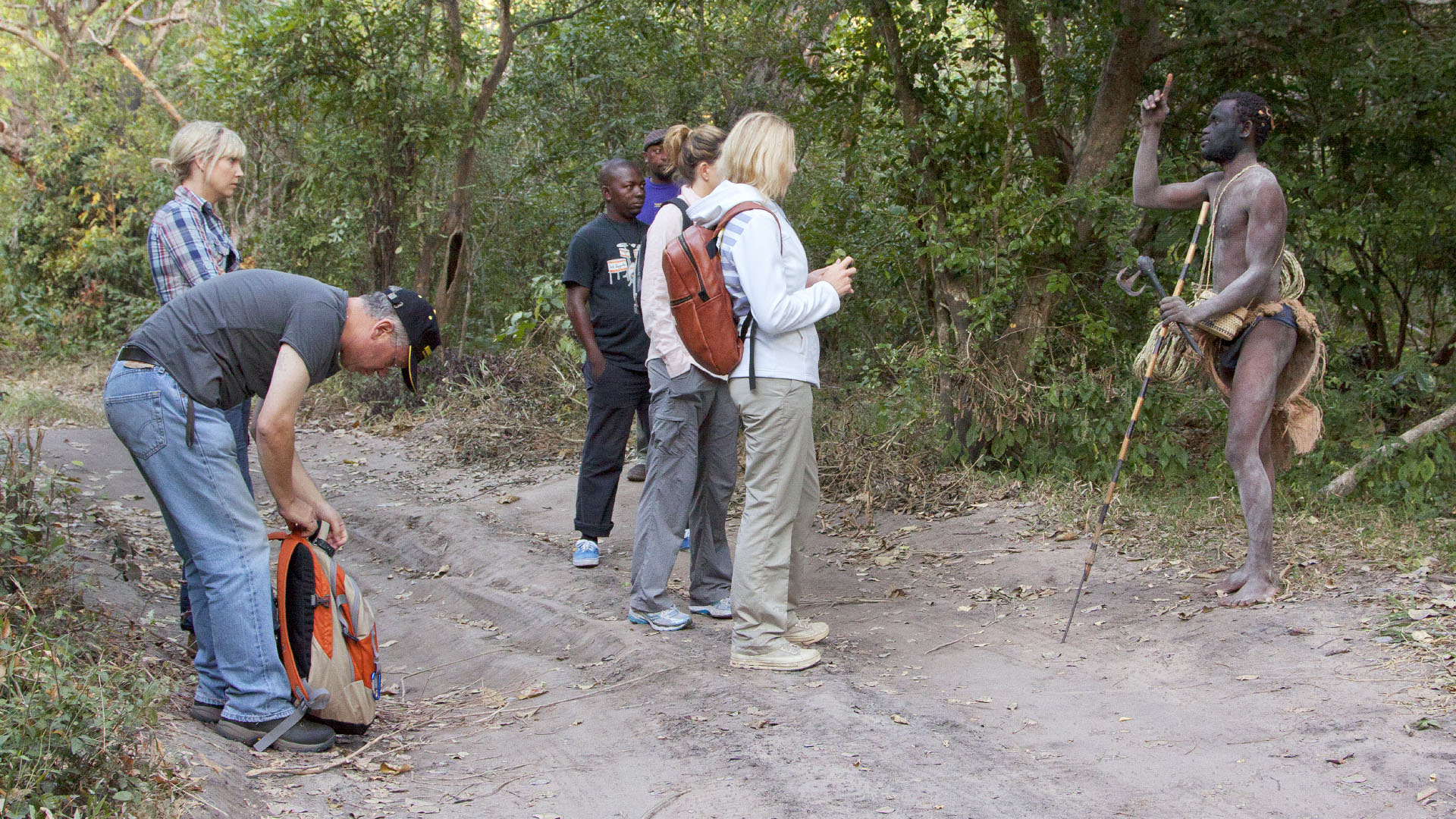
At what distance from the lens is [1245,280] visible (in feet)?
14.9

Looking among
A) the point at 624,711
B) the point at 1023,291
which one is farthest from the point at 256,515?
the point at 1023,291

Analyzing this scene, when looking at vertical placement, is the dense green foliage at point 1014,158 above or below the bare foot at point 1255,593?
above

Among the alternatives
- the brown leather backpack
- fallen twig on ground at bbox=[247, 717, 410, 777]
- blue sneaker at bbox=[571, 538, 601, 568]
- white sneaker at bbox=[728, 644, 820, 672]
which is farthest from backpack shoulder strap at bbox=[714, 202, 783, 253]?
blue sneaker at bbox=[571, 538, 601, 568]

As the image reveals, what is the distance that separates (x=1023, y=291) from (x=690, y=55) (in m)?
4.94

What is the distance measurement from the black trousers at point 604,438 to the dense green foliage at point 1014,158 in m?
1.98

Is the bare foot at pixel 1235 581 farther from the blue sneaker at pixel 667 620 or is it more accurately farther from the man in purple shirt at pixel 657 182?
the man in purple shirt at pixel 657 182

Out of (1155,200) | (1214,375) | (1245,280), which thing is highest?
(1155,200)

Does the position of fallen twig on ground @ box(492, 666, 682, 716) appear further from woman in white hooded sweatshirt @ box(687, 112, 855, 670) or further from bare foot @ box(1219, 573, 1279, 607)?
bare foot @ box(1219, 573, 1279, 607)

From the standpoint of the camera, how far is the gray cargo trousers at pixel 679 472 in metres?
4.70

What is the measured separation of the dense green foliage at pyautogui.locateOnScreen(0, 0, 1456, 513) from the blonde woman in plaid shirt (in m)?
3.85

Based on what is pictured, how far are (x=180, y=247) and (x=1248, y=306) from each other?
4359 millimetres

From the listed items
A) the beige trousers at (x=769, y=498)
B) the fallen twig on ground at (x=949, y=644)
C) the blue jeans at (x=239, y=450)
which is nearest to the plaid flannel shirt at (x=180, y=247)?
the blue jeans at (x=239, y=450)

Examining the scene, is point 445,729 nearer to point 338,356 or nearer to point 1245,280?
point 338,356

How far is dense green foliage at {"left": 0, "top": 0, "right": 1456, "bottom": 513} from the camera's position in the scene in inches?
252
